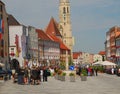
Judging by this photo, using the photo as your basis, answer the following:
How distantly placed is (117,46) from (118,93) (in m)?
123

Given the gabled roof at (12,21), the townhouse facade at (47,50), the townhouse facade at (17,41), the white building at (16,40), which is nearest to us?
the white building at (16,40)

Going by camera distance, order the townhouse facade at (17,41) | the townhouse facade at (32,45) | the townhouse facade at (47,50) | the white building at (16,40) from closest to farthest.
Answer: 1. the white building at (16,40)
2. the townhouse facade at (17,41)
3. the townhouse facade at (32,45)
4. the townhouse facade at (47,50)

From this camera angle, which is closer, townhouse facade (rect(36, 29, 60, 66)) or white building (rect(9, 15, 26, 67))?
white building (rect(9, 15, 26, 67))

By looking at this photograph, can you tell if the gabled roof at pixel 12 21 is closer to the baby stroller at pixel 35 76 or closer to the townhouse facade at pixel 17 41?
the townhouse facade at pixel 17 41

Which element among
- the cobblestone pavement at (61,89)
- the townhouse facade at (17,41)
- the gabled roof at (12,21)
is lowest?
the cobblestone pavement at (61,89)

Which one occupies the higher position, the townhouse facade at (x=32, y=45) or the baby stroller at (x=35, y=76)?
the townhouse facade at (x=32, y=45)

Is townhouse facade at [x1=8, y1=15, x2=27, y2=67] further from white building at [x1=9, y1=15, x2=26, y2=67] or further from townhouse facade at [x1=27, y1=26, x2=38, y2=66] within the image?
townhouse facade at [x1=27, y1=26, x2=38, y2=66]

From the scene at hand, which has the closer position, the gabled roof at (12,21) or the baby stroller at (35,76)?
the baby stroller at (35,76)

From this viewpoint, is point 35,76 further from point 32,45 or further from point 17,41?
Answer: point 32,45

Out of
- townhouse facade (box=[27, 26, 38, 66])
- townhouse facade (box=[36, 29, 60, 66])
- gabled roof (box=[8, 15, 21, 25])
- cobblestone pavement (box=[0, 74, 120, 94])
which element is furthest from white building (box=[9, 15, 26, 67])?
cobblestone pavement (box=[0, 74, 120, 94])

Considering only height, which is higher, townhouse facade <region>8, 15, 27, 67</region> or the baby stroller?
townhouse facade <region>8, 15, 27, 67</region>

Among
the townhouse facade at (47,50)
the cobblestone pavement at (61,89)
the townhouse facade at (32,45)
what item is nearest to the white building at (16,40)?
the townhouse facade at (32,45)

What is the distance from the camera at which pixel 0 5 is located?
9250 centimetres

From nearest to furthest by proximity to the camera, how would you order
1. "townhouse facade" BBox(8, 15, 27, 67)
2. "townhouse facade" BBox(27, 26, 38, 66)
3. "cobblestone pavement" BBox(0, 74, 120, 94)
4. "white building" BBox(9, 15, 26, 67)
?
1. "cobblestone pavement" BBox(0, 74, 120, 94)
2. "white building" BBox(9, 15, 26, 67)
3. "townhouse facade" BBox(8, 15, 27, 67)
4. "townhouse facade" BBox(27, 26, 38, 66)
